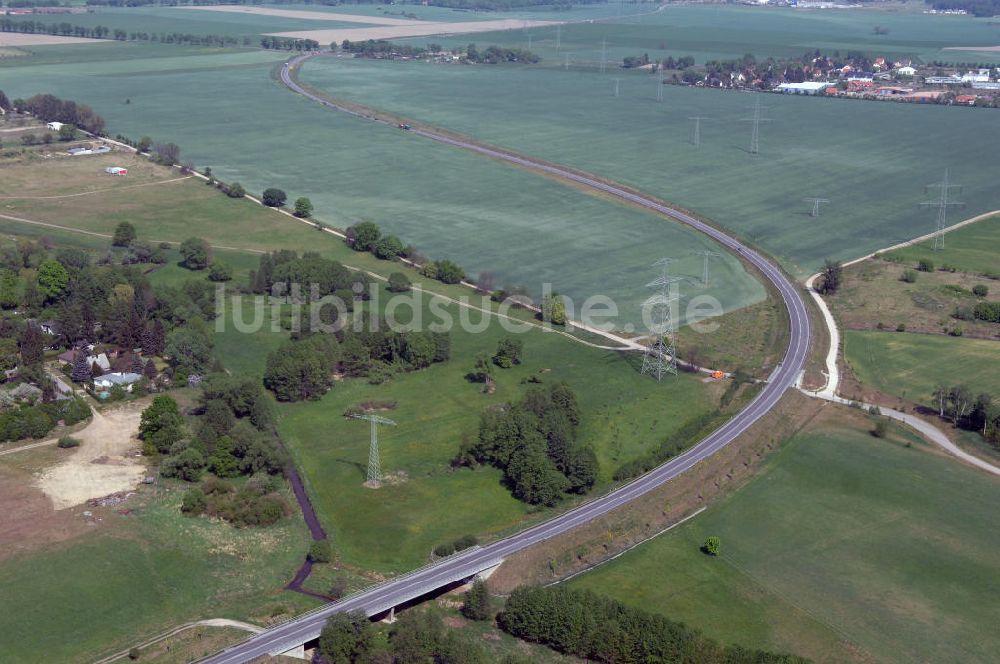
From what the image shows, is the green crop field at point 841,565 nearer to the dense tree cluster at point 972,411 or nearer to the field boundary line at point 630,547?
the field boundary line at point 630,547

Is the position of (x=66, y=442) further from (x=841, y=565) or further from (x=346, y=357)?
(x=841, y=565)

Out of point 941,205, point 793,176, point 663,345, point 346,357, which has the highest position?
point 793,176

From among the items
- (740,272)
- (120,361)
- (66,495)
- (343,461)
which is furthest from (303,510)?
(740,272)

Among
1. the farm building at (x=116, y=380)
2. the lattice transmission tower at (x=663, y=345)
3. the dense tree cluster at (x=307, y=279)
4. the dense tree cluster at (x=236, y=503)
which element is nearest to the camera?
the dense tree cluster at (x=236, y=503)

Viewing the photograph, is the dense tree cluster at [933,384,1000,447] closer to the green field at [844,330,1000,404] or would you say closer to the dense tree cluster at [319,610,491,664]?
the green field at [844,330,1000,404]

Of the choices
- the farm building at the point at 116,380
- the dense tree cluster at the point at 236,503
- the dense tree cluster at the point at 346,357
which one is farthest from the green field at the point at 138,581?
the farm building at the point at 116,380

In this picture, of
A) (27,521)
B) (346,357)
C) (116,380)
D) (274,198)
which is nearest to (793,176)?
(274,198)
